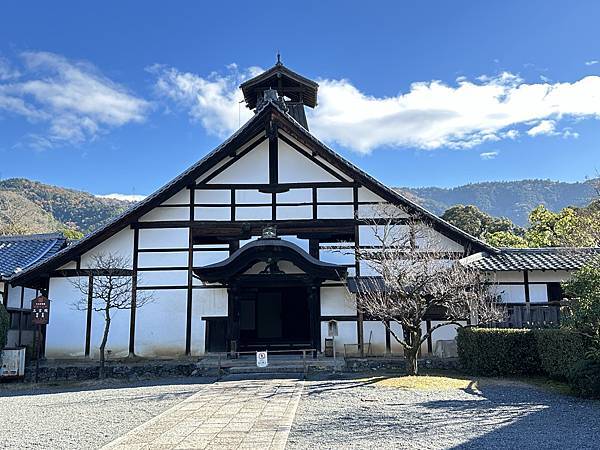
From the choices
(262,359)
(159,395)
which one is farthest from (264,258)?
(159,395)

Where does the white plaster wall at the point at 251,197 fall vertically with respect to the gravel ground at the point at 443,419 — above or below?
above

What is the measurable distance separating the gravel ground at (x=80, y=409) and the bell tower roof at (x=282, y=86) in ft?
40.0

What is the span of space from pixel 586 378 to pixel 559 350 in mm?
1533

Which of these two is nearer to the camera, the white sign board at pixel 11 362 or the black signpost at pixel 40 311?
the white sign board at pixel 11 362

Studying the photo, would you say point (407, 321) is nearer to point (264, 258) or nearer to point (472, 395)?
point (472, 395)

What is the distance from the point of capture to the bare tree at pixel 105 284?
1603cm

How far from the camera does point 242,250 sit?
15.4 m

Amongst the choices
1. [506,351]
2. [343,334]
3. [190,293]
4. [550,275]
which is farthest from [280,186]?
[550,275]

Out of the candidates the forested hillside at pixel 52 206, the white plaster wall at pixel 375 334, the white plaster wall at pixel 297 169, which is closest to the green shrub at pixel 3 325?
the white plaster wall at pixel 297 169

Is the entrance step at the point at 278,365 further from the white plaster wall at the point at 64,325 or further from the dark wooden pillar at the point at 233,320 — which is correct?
the white plaster wall at the point at 64,325

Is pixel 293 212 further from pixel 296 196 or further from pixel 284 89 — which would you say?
pixel 284 89

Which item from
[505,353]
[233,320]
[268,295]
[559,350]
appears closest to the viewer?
[559,350]

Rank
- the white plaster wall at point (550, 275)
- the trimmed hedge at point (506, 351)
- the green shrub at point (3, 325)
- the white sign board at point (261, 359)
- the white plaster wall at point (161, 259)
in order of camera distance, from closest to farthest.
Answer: the trimmed hedge at point (506, 351), the white sign board at point (261, 359), the green shrub at point (3, 325), the white plaster wall at point (550, 275), the white plaster wall at point (161, 259)

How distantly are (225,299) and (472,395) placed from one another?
8.16 meters
